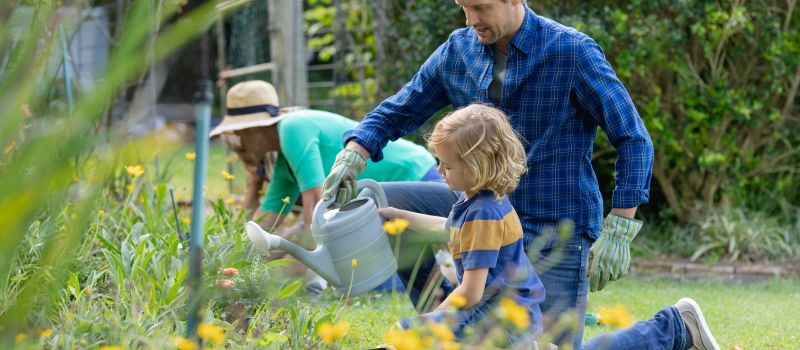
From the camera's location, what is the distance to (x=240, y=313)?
9.39 feet

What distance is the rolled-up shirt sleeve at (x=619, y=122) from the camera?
8.92 feet

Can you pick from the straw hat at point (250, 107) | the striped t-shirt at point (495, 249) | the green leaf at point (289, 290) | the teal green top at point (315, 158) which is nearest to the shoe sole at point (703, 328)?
the striped t-shirt at point (495, 249)

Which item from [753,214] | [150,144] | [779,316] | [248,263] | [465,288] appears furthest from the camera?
[753,214]

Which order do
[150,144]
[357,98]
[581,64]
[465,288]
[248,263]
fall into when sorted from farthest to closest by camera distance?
[357,98]
[248,263]
[581,64]
[465,288]
[150,144]

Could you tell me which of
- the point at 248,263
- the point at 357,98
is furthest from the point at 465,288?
the point at 357,98

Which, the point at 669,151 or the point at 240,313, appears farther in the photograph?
the point at 669,151

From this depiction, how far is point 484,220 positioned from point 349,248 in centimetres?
52

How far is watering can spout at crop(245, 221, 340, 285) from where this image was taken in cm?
266

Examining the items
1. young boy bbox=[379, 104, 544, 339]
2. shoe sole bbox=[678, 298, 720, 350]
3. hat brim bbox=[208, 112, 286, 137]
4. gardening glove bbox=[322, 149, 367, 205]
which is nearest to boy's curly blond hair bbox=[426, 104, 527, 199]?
young boy bbox=[379, 104, 544, 339]

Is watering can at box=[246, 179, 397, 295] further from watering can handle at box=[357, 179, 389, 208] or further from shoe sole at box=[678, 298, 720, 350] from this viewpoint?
shoe sole at box=[678, 298, 720, 350]

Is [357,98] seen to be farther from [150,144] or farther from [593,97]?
[150,144]

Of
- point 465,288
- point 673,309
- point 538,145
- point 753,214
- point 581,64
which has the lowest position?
point 753,214

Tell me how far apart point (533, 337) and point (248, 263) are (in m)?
0.98

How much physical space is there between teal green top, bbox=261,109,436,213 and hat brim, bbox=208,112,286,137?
0.20ft
